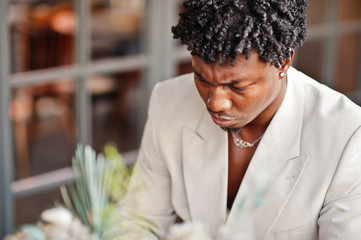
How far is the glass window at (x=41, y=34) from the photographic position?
3.44 metres

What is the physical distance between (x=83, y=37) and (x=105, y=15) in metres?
0.82

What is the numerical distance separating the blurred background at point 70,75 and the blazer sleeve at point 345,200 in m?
1.74

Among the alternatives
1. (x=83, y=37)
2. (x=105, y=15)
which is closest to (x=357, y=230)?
(x=83, y=37)

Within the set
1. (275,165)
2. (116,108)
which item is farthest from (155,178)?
(116,108)

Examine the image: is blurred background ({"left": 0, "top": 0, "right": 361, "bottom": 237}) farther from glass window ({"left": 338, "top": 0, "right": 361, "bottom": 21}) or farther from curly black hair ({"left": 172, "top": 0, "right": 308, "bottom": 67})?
curly black hair ({"left": 172, "top": 0, "right": 308, "bottom": 67})

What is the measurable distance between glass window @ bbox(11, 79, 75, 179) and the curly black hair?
2280mm

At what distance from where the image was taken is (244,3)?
1.41 meters

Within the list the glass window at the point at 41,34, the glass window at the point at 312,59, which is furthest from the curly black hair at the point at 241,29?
the glass window at the point at 312,59

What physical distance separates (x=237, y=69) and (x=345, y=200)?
45 centimetres

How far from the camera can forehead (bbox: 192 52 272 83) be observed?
4.64ft

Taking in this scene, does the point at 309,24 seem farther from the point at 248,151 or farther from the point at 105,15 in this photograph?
the point at 248,151

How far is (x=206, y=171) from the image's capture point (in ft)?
6.11

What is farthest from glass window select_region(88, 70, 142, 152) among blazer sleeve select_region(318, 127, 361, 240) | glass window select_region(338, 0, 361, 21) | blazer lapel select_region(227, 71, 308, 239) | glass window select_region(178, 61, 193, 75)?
blazer sleeve select_region(318, 127, 361, 240)

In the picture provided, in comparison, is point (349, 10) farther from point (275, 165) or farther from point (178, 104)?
point (275, 165)
